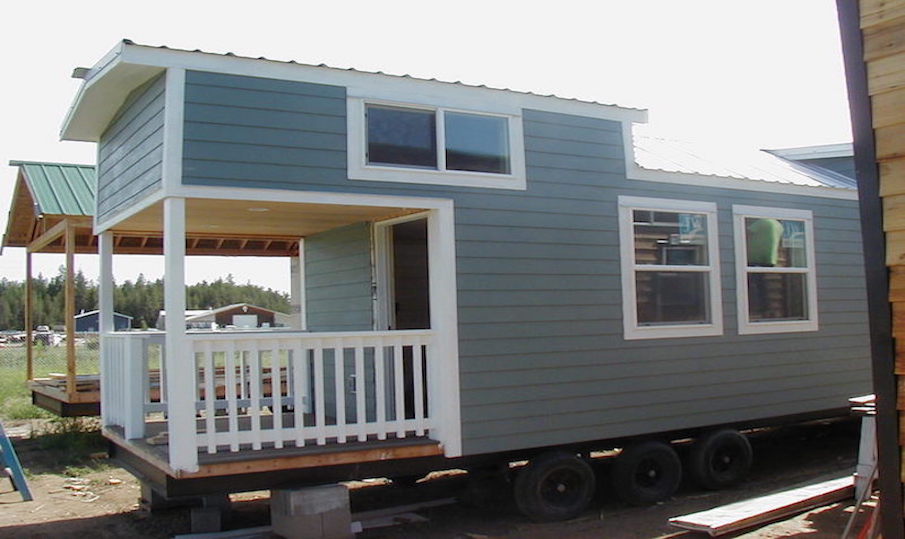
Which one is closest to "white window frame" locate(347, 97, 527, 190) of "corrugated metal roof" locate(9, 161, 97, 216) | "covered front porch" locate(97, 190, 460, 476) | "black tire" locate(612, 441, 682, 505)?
"covered front porch" locate(97, 190, 460, 476)

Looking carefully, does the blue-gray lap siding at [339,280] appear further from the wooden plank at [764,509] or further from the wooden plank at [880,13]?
the wooden plank at [880,13]

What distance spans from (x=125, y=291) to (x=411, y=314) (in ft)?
185

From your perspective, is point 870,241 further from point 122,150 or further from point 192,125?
point 122,150

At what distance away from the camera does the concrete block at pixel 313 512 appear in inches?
252

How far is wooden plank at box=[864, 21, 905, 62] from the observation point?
377cm

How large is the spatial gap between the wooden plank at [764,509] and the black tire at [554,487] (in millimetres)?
904

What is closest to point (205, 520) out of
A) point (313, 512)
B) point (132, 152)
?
point (313, 512)

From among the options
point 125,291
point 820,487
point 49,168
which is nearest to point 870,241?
point 820,487

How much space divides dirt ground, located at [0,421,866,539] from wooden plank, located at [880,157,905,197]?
3549mm

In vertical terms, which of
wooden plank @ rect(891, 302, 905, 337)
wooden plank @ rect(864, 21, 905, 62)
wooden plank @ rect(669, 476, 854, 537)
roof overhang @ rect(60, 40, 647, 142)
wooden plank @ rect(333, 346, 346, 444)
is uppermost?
roof overhang @ rect(60, 40, 647, 142)

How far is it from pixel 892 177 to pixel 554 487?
4548mm

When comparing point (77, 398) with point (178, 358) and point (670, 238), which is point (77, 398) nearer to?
point (178, 358)

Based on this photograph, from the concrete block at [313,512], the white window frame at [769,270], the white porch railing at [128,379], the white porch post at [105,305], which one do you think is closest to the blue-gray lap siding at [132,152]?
the white porch post at [105,305]

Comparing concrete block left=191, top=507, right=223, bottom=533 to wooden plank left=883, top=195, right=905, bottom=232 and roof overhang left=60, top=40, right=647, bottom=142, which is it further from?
wooden plank left=883, top=195, right=905, bottom=232
